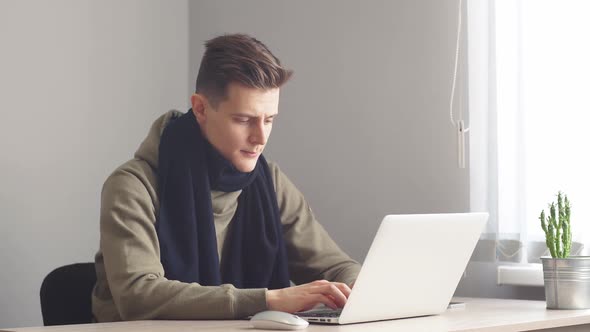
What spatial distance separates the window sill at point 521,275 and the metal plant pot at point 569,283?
0.34 m

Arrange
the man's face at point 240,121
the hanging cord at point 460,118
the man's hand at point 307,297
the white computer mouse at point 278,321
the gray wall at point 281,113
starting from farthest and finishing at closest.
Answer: the gray wall at point 281,113, the hanging cord at point 460,118, the man's face at point 240,121, the man's hand at point 307,297, the white computer mouse at point 278,321

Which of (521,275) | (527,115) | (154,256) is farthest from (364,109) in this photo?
(154,256)

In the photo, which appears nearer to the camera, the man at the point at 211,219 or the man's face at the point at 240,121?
the man at the point at 211,219

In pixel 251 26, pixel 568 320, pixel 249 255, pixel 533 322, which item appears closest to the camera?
pixel 533 322

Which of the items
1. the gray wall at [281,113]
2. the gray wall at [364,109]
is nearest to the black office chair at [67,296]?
the gray wall at [281,113]

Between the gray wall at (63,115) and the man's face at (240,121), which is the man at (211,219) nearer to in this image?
the man's face at (240,121)

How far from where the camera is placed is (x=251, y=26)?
3170 mm

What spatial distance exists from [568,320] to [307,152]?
1293mm

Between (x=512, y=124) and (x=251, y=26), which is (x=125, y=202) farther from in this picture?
(x=251, y=26)

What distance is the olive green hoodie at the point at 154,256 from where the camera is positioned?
177 cm

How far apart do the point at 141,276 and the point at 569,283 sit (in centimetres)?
95

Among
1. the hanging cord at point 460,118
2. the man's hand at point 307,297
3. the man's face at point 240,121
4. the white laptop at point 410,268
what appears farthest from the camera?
the hanging cord at point 460,118

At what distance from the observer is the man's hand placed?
5.69 ft

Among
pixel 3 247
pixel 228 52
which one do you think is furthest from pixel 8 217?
pixel 228 52
